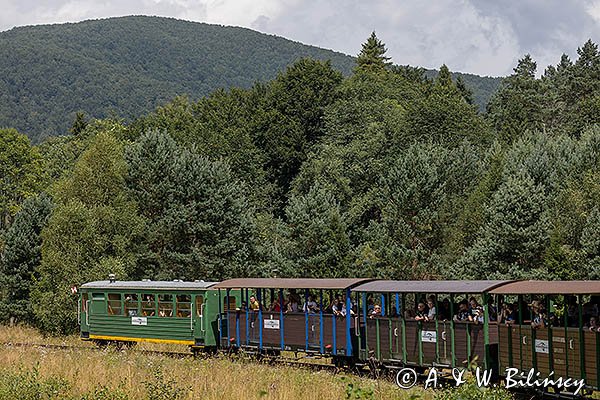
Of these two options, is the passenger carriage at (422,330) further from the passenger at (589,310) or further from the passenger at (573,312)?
the passenger at (589,310)

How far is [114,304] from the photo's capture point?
3544cm

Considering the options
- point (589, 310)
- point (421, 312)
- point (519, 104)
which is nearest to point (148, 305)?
point (421, 312)

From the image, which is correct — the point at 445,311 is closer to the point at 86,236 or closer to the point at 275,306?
the point at 275,306

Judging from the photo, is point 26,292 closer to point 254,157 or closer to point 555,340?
point 254,157

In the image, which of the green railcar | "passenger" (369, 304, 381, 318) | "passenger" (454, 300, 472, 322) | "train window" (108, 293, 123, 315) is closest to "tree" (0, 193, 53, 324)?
the green railcar

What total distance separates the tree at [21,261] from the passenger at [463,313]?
35.8m

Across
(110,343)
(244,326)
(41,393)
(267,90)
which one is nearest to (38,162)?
(267,90)

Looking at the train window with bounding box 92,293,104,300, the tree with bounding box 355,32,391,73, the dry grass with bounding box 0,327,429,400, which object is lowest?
the dry grass with bounding box 0,327,429,400

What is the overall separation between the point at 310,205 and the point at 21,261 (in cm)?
1815

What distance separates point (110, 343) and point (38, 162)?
41.2 meters

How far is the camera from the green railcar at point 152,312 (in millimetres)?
31672

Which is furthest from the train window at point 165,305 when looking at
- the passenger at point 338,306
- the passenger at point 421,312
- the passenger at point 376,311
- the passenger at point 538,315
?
the passenger at point 538,315

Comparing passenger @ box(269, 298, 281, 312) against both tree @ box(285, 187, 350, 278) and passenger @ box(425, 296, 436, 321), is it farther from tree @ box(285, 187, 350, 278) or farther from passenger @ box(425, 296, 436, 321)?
tree @ box(285, 187, 350, 278)

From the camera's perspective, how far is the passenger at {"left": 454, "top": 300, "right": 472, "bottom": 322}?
73.0 feet
